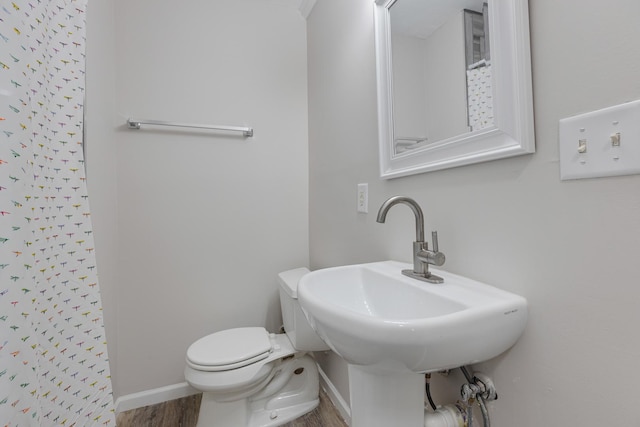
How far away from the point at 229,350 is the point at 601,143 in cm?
138

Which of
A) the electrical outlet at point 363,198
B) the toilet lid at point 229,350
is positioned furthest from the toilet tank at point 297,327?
the electrical outlet at point 363,198

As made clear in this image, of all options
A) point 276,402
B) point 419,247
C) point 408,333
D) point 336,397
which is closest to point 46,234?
point 408,333

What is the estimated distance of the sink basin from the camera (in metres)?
0.47

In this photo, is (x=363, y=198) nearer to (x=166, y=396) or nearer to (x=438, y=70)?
(x=438, y=70)

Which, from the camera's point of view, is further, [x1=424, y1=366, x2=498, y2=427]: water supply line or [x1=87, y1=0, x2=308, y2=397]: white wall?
[x1=87, y1=0, x2=308, y2=397]: white wall

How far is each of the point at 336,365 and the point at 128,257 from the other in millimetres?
1230

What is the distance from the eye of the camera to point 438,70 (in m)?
0.82

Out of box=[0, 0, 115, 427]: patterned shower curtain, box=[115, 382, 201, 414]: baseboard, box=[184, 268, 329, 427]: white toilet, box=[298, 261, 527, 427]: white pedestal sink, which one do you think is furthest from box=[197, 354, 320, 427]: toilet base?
box=[298, 261, 527, 427]: white pedestal sink

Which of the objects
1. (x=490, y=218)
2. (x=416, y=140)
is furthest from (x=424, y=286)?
(x=416, y=140)

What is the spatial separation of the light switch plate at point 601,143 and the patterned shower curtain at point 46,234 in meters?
0.94

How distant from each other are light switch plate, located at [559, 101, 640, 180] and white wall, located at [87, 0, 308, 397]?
141cm

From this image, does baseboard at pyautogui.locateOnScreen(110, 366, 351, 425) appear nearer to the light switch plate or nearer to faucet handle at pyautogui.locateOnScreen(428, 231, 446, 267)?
faucet handle at pyautogui.locateOnScreen(428, 231, 446, 267)

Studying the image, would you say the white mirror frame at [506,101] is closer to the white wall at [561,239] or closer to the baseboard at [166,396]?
the white wall at [561,239]

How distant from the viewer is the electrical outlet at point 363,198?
1149 mm
